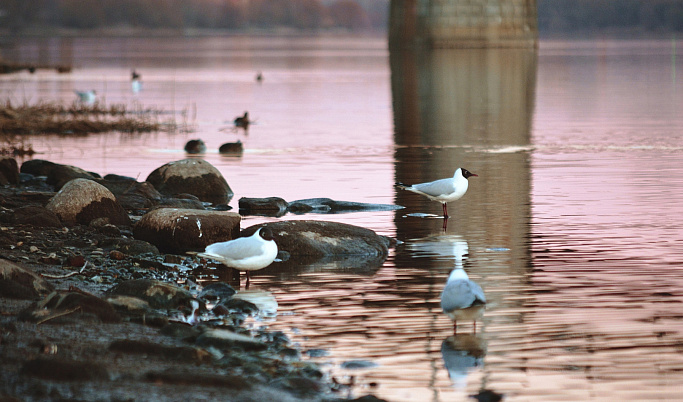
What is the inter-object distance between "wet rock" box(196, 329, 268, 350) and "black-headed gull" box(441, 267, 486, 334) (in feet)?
5.87

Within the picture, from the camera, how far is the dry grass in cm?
2967

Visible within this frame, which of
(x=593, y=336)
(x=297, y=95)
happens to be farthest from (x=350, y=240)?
(x=297, y=95)

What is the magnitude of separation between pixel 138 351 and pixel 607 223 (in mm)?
10106

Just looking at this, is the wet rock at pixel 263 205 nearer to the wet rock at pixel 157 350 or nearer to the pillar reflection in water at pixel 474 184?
the pillar reflection in water at pixel 474 184

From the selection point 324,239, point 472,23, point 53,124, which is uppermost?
point 472,23

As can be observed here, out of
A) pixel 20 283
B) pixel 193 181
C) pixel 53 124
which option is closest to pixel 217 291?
pixel 20 283

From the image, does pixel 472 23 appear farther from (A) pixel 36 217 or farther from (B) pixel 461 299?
(B) pixel 461 299

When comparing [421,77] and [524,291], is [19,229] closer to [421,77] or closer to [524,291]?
[524,291]

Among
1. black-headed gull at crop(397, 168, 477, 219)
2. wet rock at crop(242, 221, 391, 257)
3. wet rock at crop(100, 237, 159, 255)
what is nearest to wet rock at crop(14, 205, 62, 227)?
wet rock at crop(100, 237, 159, 255)

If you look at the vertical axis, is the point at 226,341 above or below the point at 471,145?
below

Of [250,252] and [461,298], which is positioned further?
[250,252]

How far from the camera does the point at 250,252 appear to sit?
40.7 ft

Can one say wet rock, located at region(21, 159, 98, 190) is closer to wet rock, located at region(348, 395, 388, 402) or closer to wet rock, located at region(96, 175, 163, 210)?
wet rock, located at region(96, 175, 163, 210)

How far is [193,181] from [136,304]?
10.0 meters
